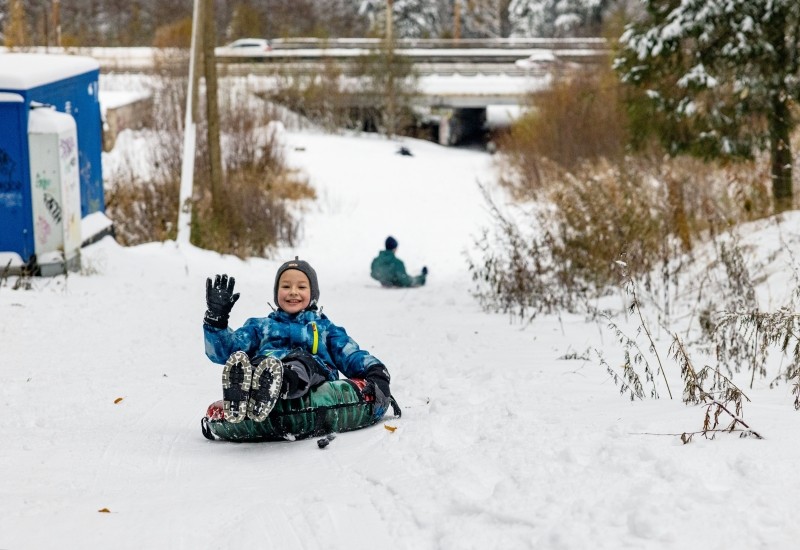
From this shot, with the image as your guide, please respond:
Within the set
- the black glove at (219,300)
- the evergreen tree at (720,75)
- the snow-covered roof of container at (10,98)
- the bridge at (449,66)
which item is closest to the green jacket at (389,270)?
the evergreen tree at (720,75)

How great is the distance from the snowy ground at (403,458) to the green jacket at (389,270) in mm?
4958

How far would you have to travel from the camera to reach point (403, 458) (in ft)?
16.9

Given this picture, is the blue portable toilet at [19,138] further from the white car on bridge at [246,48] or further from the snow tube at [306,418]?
the white car on bridge at [246,48]

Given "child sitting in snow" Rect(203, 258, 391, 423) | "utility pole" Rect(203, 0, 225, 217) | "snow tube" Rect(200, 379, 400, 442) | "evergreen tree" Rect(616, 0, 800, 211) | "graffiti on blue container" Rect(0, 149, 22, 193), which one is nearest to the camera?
"child sitting in snow" Rect(203, 258, 391, 423)

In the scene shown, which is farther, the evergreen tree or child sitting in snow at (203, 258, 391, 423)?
the evergreen tree

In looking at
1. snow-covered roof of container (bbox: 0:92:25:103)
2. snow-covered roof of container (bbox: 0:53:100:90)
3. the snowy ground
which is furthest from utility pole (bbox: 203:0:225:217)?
the snowy ground

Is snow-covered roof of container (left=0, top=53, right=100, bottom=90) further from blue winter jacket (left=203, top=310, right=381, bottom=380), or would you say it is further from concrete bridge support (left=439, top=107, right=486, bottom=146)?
concrete bridge support (left=439, top=107, right=486, bottom=146)

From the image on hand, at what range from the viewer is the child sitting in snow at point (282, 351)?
5578 millimetres

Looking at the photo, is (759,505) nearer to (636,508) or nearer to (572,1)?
(636,508)

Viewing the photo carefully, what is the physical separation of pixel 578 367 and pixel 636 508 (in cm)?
348

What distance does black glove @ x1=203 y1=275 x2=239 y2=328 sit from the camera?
19.8ft

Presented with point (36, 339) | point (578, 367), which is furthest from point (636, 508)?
point (36, 339)

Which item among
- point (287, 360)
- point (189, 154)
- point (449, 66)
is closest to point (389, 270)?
point (189, 154)

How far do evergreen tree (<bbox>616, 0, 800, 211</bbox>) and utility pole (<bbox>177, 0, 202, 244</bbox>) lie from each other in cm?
646
